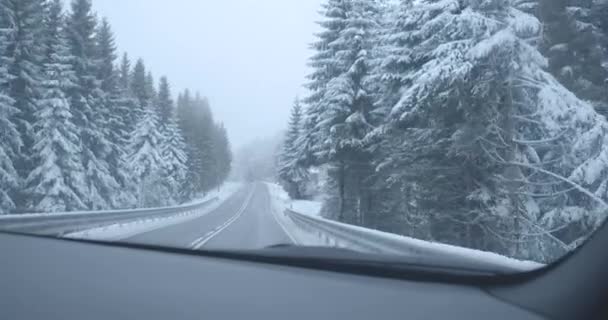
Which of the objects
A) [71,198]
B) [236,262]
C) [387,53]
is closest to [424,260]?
[236,262]

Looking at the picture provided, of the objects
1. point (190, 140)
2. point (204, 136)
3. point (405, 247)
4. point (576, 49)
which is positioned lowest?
point (405, 247)

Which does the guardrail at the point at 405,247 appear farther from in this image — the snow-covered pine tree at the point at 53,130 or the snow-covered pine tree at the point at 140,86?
the snow-covered pine tree at the point at 140,86

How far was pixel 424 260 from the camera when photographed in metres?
2.79

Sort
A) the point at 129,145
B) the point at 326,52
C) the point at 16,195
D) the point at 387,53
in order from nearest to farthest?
the point at 387,53, the point at 16,195, the point at 326,52, the point at 129,145

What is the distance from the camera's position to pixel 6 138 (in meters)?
18.5

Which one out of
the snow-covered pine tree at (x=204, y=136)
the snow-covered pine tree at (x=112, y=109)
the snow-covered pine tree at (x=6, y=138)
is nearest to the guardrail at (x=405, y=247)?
the snow-covered pine tree at (x=6, y=138)

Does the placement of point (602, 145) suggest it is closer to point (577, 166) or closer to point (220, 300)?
point (577, 166)

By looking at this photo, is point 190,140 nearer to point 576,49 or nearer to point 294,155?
point 294,155

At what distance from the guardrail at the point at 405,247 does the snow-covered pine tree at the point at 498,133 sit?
65 centimetres

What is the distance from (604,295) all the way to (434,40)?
12552mm

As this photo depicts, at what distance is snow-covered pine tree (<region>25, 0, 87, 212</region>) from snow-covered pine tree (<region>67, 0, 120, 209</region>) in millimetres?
1625

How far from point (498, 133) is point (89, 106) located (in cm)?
2261


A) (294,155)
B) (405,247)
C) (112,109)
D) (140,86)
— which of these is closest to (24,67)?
(112,109)

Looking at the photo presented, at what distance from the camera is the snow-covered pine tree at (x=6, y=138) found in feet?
55.5
